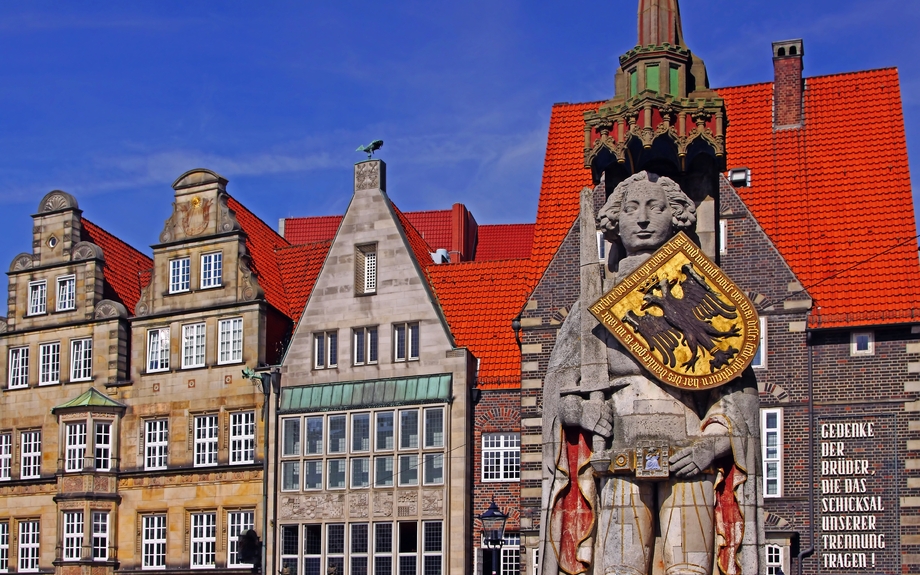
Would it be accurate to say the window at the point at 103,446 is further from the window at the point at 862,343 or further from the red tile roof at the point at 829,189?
the window at the point at 862,343

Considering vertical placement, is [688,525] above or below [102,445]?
below

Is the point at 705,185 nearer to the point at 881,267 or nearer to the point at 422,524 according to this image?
the point at 881,267

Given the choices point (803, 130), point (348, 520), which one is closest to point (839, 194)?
point (803, 130)

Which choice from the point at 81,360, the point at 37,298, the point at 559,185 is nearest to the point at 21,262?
the point at 37,298

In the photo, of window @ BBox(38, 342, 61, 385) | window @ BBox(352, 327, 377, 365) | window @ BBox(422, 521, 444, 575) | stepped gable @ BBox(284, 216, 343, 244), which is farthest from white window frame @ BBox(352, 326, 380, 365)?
stepped gable @ BBox(284, 216, 343, 244)

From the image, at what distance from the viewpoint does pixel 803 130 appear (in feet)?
103

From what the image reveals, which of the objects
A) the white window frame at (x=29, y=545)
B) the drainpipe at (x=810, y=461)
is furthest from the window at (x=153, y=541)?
the drainpipe at (x=810, y=461)

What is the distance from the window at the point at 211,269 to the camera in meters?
34.1

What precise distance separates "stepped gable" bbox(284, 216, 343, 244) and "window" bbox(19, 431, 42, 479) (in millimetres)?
11691

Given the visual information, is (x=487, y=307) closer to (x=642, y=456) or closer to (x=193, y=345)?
(x=193, y=345)

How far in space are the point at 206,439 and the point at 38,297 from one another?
18.0ft

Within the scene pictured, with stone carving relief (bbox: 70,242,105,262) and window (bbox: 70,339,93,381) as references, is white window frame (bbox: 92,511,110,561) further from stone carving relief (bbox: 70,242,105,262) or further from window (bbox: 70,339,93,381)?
stone carving relief (bbox: 70,242,105,262)

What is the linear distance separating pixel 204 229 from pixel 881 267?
46.3 ft

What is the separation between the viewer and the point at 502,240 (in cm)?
4344
